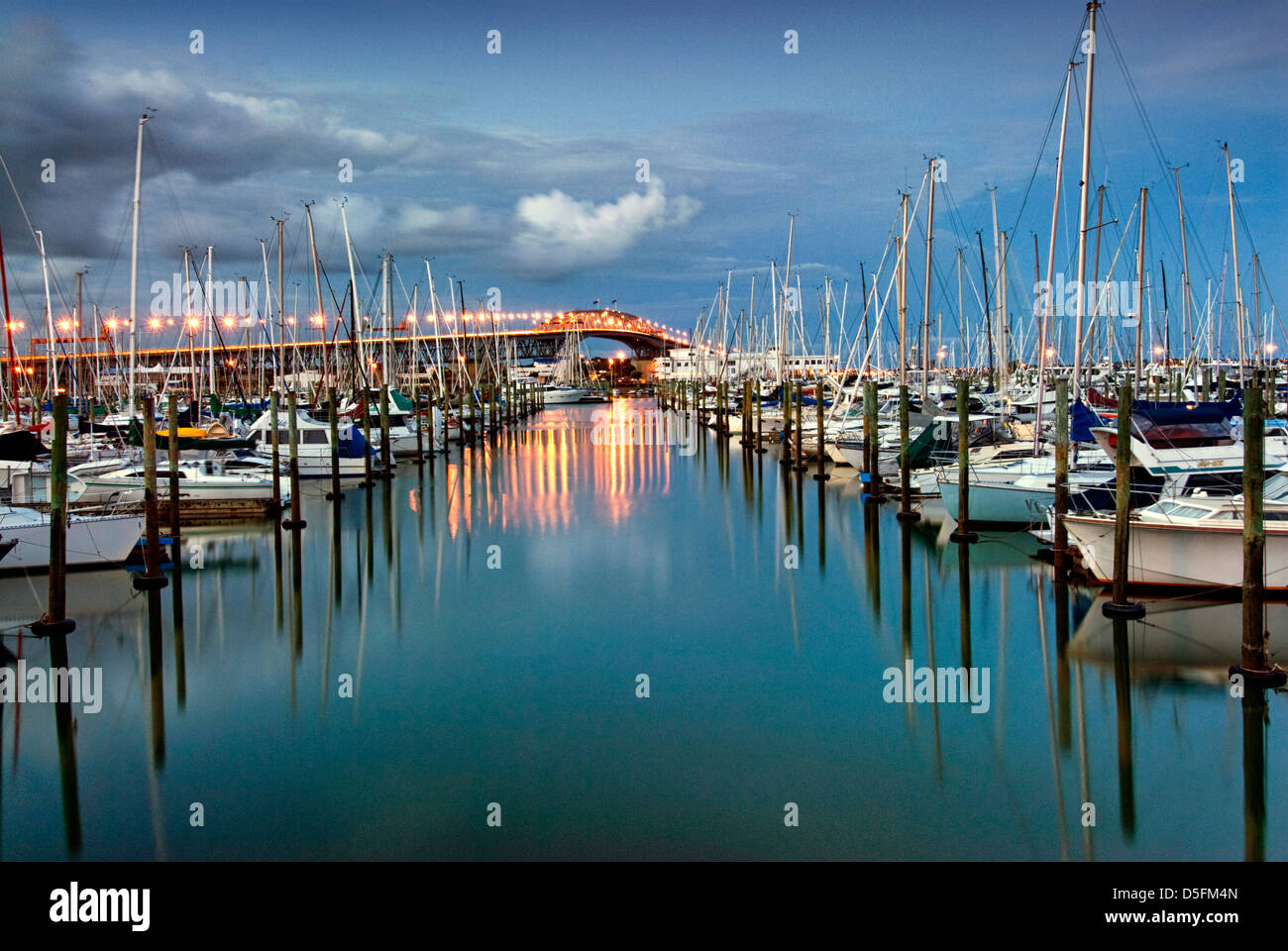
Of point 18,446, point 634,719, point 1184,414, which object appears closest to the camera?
point 634,719

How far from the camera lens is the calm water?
9.97 metres

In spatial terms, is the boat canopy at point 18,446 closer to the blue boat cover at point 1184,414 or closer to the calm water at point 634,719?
the calm water at point 634,719

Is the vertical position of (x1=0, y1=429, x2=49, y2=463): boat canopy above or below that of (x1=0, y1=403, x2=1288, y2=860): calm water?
above

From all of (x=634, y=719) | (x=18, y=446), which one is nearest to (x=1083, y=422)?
(x=634, y=719)

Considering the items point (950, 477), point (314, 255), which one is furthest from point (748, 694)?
point (314, 255)

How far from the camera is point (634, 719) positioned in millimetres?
13133

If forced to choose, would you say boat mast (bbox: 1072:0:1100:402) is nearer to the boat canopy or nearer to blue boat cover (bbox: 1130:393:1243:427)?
blue boat cover (bbox: 1130:393:1243:427)

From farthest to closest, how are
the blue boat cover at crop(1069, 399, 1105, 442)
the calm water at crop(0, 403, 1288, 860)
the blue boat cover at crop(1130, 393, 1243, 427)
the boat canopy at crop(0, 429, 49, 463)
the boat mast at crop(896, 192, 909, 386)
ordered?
the boat mast at crop(896, 192, 909, 386), the blue boat cover at crop(1069, 399, 1105, 442), the boat canopy at crop(0, 429, 49, 463), the blue boat cover at crop(1130, 393, 1243, 427), the calm water at crop(0, 403, 1288, 860)

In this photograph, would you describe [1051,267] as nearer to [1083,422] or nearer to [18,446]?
[1083,422]

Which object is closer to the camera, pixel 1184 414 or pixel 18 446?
pixel 1184 414

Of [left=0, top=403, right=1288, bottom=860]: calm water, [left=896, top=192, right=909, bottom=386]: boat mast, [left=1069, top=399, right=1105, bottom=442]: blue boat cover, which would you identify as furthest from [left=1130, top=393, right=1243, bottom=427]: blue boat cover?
[left=896, top=192, right=909, bottom=386]: boat mast

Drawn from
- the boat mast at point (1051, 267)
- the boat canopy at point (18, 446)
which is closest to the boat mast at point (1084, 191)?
the boat mast at point (1051, 267)

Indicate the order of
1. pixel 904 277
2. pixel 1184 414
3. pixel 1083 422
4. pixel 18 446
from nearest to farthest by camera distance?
pixel 1184 414 → pixel 18 446 → pixel 1083 422 → pixel 904 277

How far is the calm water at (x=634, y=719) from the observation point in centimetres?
997
